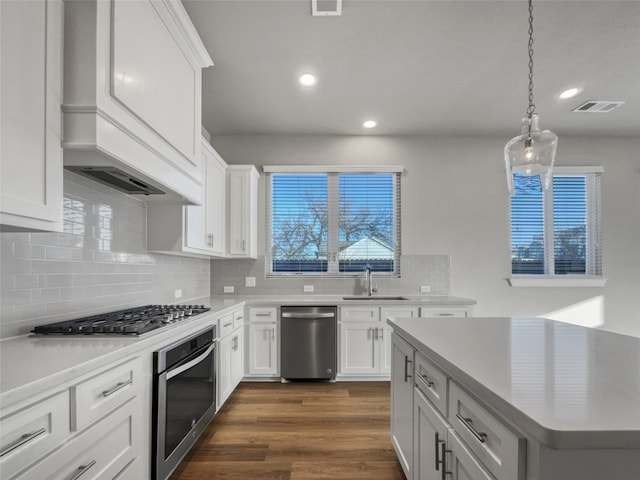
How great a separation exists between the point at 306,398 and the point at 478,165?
3.33 meters

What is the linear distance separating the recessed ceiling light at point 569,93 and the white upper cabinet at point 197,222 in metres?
3.28

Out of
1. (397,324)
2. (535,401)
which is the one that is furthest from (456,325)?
(535,401)

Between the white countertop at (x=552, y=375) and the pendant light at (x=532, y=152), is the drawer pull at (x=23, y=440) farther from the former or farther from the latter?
the pendant light at (x=532, y=152)

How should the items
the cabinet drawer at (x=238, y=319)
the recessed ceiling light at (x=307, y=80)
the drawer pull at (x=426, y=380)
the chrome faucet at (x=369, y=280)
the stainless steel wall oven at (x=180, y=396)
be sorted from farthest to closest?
1. the chrome faucet at (x=369, y=280)
2. the cabinet drawer at (x=238, y=319)
3. the recessed ceiling light at (x=307, y=80)
4. the stainless steel wall oven at (x=180, y=396)
5. the drawer pull at (x=426, y=380)

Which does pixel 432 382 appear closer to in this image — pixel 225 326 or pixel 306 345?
pixel 225 326

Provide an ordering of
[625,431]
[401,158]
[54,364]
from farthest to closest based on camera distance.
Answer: [401,158], [54,364], [625,431]

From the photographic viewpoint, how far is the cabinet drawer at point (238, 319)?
309 cm

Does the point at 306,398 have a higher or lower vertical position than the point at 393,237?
lower

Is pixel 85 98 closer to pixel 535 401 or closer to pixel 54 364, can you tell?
pixel 54 364


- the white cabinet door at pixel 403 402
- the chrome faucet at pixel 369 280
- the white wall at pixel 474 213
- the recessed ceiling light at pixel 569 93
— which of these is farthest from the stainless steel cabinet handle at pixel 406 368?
the recessed ceiling light at pixel 569 93

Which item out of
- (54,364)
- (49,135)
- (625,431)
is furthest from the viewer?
(49,135)

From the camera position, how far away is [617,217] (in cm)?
425

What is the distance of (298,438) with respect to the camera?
241 centimetres

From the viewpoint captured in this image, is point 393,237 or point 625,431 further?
point 393,237
